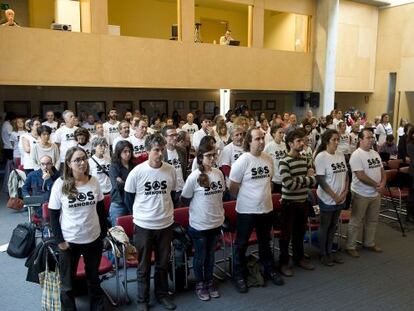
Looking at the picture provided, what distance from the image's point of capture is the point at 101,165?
5.12 metres

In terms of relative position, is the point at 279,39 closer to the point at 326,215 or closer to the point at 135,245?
the point at 326,215

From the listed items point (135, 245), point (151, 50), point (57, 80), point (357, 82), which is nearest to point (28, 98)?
point (57, 80)

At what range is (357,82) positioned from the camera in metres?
16.2

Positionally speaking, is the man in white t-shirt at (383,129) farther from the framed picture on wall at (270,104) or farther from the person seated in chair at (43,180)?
the person seated in chair at (43,180)

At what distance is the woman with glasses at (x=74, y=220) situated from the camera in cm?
333

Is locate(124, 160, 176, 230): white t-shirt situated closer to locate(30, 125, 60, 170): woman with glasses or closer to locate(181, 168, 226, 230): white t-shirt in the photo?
locate(181, 168, 226, 230): white t-shirt

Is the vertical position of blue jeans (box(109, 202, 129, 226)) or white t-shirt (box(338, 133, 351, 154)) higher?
white t-shirt (box(338, 133, 351, 154))

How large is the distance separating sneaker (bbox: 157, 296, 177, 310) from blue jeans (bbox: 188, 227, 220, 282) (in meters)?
0.37

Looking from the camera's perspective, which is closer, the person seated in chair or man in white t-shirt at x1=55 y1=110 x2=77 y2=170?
the person seated in chair

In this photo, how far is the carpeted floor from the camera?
3932mm

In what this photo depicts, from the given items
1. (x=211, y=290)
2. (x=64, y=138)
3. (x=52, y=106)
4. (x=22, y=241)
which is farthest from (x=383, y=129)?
(x=22, y=241)

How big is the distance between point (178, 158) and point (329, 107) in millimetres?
10369

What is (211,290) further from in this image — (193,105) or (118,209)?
(193,105)

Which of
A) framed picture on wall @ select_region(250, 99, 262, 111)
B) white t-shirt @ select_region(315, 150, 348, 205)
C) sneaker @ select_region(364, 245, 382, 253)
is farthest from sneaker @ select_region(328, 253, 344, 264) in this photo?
framed picture on wall @ select_region(250, 99, 262, 111)
